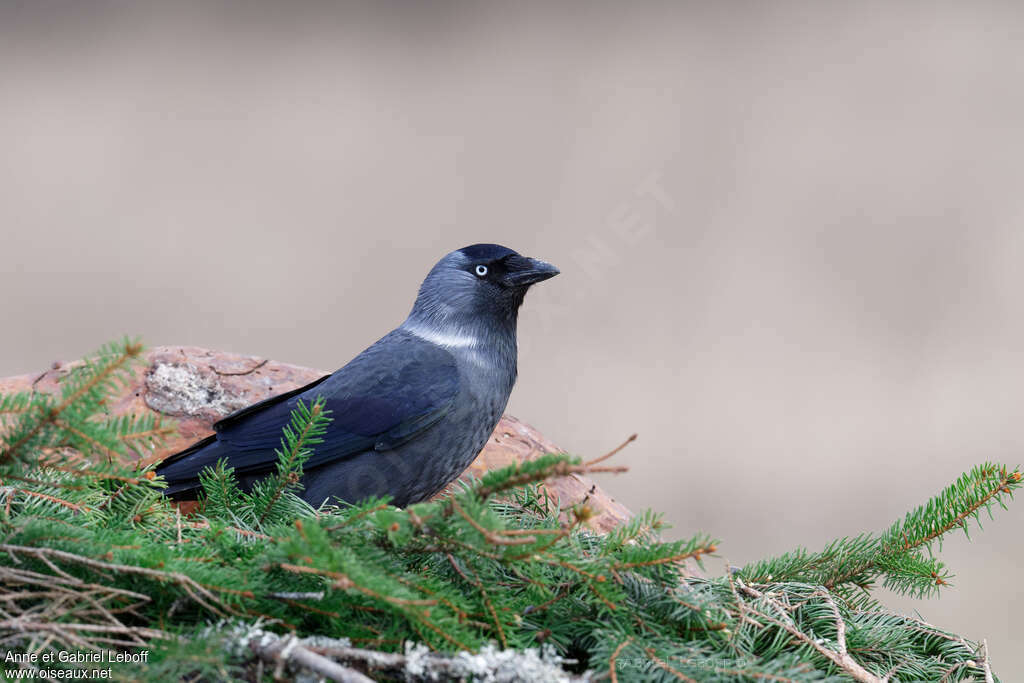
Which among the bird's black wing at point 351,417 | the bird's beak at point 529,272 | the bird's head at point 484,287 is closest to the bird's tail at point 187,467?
the bird's black wing at point 351,417

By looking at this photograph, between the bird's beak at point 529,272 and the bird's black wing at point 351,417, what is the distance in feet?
0.74

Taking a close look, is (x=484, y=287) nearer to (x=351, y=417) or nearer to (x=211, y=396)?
(x=351, y=417)

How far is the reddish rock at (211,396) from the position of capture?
6.12 feet

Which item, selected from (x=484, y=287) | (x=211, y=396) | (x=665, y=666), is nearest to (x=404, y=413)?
(x=484, y=287)

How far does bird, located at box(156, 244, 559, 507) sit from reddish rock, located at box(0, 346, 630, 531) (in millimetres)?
171

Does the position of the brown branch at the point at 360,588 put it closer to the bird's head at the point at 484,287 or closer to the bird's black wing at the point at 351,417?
the bird's black wing at the point at 351,417

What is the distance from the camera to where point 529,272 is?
1888 mm

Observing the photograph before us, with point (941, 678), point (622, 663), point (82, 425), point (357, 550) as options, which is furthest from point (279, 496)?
point (941, 678)

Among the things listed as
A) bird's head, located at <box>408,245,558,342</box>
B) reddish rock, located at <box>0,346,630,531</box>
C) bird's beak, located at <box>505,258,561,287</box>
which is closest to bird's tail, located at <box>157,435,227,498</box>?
reddish rock, located at <box>0,346,630,531</box>

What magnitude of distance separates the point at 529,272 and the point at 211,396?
0.75 metres

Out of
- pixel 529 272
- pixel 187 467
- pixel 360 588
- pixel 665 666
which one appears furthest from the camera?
pixel 529 272

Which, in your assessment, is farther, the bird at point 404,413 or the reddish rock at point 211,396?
the reddish rock at point 211,396

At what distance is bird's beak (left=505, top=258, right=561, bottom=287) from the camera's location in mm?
1874

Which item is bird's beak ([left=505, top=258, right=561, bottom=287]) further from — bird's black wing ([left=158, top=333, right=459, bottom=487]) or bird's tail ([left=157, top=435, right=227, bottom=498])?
bird's tail ([left=157, top=435, right=227, bottom=498])
